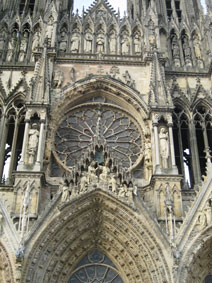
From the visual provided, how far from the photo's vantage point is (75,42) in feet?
64.4

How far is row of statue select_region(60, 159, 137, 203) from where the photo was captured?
567 inches

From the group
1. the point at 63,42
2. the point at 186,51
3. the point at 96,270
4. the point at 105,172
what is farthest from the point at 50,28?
the point at 96,270

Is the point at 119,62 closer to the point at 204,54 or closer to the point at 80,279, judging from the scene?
the point at 204,54

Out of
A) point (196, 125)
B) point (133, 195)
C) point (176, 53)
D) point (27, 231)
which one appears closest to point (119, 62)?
point (176, 53)

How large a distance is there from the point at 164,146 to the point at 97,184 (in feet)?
9.66

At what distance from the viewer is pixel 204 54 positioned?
19609mm

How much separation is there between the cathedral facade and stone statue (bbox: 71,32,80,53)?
0.07 metres

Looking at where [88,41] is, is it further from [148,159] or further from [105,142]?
[148,159]

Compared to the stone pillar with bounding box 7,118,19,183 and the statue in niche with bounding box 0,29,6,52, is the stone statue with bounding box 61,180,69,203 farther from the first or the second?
the statue in niche with bounding box 0,29,6,52

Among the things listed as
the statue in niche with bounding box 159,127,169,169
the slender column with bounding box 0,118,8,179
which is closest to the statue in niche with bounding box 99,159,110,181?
the statue in niche with bounding box 159,127,169,169

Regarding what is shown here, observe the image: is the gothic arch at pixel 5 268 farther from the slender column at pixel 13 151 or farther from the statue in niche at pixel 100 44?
the statue in niche at pixel 100 44

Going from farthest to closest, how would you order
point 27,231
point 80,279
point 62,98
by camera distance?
point 62,98
point 80,279
point 27,231

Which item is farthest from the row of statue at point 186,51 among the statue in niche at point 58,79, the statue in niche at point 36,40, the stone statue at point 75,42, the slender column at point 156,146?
the statue in niche at point 36,40

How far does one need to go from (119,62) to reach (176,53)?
9.29 ft
